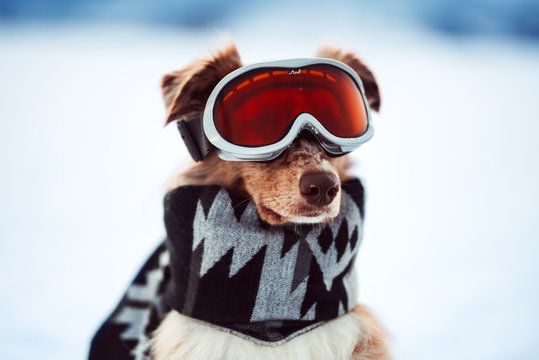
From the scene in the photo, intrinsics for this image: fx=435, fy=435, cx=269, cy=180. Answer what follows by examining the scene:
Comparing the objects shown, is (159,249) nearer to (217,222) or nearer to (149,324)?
(149,324)

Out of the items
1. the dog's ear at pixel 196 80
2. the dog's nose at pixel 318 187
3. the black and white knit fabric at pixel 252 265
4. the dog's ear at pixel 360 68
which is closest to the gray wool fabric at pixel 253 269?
the black and white knit fabric at pixel 252 265

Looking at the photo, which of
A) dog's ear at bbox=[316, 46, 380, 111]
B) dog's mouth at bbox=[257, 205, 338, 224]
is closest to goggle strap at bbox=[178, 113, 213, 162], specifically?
dog's mouth at bbox=[257, 205, 338, 224]

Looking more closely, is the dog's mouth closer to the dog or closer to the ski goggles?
the dog

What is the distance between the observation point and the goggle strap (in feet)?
5.53

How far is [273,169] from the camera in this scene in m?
1.56

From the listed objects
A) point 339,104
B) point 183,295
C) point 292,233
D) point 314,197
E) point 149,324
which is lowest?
point 149,324

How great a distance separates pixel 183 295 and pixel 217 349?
0.75 feet

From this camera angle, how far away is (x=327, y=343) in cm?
161

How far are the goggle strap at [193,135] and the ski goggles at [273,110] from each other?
123 mm

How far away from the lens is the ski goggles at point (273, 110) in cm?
149

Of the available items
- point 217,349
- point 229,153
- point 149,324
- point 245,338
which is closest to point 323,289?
point 245,338

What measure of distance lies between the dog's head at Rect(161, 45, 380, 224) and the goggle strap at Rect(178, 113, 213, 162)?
0.06m

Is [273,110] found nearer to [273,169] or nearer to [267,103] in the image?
[267,103]

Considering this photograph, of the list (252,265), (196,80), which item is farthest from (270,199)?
(196,80)
